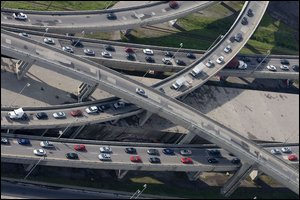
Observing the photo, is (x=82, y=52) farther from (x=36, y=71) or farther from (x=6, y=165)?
(x=6, y=165)

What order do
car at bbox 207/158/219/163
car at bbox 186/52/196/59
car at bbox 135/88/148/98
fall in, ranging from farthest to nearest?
1. car at bbox 186/52/196/59
2. car at bbox 207/158/219/163
3. car at bbox 135/88/148/98

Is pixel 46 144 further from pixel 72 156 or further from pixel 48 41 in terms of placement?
pixel 48 41

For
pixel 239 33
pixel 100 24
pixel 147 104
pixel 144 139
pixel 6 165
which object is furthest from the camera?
pixel 239 33

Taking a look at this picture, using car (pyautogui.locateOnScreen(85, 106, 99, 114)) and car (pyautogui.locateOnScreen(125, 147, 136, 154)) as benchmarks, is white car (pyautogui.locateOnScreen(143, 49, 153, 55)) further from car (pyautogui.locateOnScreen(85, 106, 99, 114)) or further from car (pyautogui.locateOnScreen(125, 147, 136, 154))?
car (pyautogui.locateOnScreen(125, 147, 136, 154))

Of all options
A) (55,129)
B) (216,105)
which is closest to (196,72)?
(216,105)

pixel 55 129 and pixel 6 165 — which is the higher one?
pixel 55 129

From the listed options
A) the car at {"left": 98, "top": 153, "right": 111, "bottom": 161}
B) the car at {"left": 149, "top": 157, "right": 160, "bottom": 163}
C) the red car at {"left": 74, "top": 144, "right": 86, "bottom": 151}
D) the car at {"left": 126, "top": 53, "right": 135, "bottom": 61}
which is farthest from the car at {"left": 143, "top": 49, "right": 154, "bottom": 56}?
the red car at {"left": 74, "top": 144, "right": 86, "bottom": 151}

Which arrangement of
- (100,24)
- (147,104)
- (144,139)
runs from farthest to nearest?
(100,24), (144,139), (147,104)

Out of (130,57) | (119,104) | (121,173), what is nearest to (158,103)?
(119,104)

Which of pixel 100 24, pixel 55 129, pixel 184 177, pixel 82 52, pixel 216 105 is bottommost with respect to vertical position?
pixel 184 177
